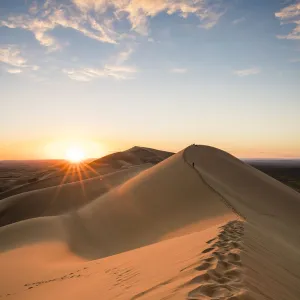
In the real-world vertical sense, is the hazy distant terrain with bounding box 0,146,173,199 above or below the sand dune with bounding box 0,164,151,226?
above

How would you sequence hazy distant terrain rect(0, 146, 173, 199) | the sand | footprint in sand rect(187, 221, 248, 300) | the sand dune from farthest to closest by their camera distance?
hazy distant terrain rect(0, 146, 173, 199) < the sand dune < the sand < footprint in sand rect(187, 221, 248, 300)

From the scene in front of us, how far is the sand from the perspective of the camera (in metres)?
4.62

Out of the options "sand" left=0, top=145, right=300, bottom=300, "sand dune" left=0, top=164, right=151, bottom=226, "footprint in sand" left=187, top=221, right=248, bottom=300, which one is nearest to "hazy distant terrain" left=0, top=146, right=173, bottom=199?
"sand dune" left=0, top=164, right=151, bottom=226

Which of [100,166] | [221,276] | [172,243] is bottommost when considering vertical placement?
[172,243]

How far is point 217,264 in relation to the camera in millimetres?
4793

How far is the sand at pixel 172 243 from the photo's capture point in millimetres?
4621

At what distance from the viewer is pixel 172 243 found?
8148mm

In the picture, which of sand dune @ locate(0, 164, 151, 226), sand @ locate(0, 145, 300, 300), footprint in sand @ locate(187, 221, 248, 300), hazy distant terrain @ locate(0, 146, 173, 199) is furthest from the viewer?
hazy distant terrain @ locate(0, 146, 173, 199)

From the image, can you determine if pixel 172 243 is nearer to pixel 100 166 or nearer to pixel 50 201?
pixel 50 201

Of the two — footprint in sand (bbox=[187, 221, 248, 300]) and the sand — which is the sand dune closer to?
the sand

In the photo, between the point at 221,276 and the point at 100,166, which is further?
the point at 100,166

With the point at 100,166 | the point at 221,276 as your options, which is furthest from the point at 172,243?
the point at 100,166

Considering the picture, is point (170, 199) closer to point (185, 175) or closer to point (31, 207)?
point (185, 175)

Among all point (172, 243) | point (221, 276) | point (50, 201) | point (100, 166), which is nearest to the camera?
point (221, 276)
